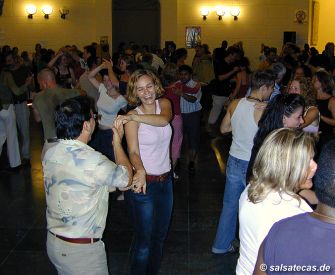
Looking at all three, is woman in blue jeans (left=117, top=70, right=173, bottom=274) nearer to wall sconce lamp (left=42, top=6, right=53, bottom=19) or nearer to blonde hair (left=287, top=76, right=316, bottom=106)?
blonde hair (left=287, top=76, right=316, bottom=106)

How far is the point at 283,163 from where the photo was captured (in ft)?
6.75

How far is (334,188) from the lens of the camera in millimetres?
1700

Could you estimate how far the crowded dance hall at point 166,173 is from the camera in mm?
2078

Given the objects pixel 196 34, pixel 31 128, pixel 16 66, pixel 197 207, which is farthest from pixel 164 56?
pixel 197 207

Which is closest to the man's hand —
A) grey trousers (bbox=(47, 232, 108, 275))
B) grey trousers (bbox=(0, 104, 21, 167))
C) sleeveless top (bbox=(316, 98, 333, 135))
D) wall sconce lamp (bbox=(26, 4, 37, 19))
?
grey trousers (bbox=(47, 232, 108, 275))

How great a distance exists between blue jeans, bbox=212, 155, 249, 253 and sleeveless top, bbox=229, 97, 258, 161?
8cm

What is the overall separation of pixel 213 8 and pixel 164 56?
2.58m

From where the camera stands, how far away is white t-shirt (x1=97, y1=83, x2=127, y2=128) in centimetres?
542

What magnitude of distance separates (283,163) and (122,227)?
3.23 metres

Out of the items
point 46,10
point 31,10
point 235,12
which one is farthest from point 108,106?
point 31,10

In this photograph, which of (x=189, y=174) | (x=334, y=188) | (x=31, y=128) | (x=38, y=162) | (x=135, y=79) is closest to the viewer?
(x=334, y=188)

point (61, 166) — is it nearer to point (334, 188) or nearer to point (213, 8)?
point (334, 188)

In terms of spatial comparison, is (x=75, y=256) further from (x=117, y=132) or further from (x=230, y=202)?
(x=230, y=202)

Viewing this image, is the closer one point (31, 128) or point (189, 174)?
point (189, 174)
